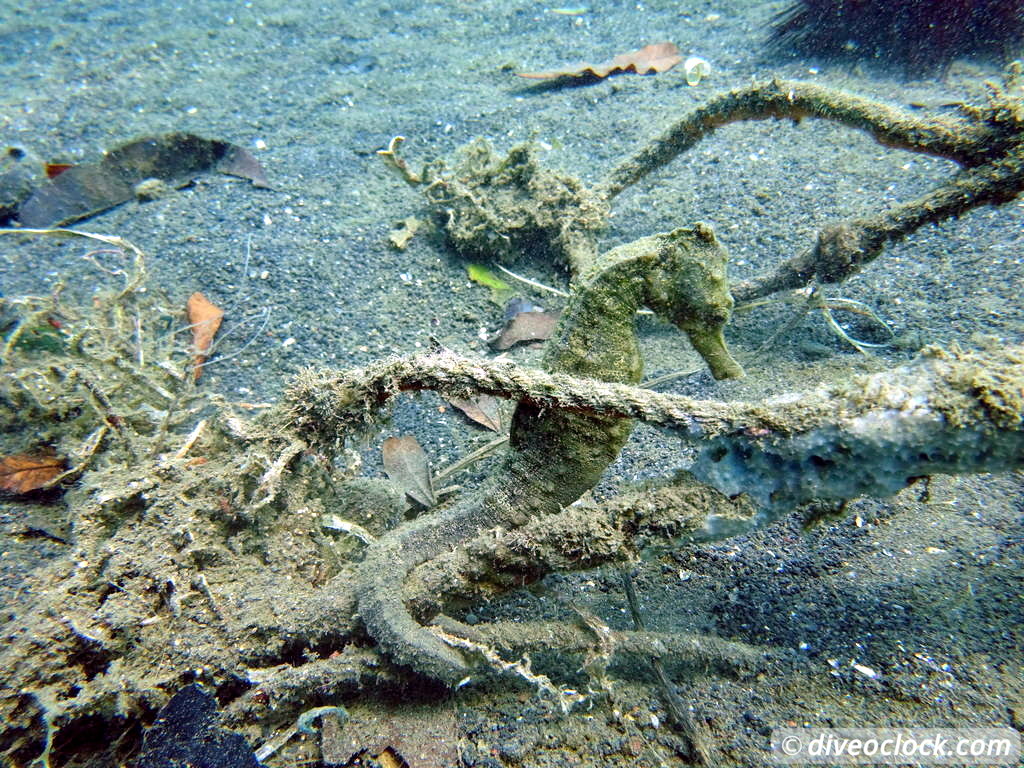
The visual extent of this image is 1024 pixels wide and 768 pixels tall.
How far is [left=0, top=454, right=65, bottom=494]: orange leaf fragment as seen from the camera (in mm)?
2564

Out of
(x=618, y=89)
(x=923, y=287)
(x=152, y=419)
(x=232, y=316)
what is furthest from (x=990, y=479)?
(x=618, y=89)

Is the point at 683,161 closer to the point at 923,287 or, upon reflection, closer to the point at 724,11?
the point at 923,287

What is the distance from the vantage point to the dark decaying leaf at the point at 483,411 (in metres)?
3.04

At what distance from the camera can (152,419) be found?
8.78 ft

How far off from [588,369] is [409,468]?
1.08 meters

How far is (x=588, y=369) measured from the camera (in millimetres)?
2184

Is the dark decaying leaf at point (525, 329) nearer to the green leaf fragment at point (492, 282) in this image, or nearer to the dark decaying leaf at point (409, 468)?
the green leaf fragment at point (492, 282)

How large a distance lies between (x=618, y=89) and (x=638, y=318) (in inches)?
125

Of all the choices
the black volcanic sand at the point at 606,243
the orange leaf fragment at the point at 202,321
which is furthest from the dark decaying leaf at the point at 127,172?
the orange leaf fragment at the point at 202,321

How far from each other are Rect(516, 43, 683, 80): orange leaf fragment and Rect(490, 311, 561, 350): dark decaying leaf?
3511mm

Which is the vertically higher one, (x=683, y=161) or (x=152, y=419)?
(x=683, y=161)

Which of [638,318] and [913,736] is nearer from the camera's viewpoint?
[913,736]

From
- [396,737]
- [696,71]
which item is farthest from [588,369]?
→ [696,71]

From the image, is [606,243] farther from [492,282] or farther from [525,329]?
[525,329]
